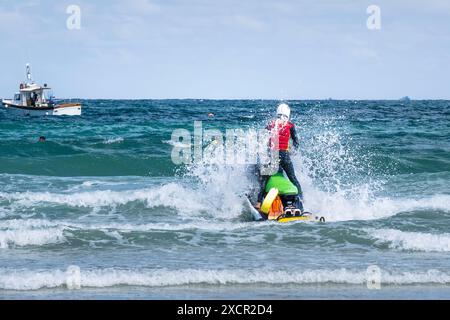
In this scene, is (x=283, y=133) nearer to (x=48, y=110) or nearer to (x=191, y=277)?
(x=191, y=277)

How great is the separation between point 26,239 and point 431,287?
615 cm

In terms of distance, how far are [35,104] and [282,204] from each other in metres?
39.1

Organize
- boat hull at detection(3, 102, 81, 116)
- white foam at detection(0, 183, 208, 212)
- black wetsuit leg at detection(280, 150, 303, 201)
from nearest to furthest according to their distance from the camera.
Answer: black wetsuit leg at detection(280, 150, 303, 201)
white foam at detection(0, 183, 208, 212)
boat hull at detection(3, 102, 81, 116)

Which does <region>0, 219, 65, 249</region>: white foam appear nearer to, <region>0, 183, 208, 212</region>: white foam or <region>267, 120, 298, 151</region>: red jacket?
<region>0, 183, 208, 212</region>: white foam

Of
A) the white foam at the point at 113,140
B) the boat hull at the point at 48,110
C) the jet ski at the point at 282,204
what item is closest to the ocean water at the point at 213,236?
the jet ski at the point at 282,204

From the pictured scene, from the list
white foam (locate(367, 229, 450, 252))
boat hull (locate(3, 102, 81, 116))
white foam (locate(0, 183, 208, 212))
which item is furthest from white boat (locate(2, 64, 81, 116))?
white foam (locate(367, 229, 450, 252))

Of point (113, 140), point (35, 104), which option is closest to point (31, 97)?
point (35, 104)

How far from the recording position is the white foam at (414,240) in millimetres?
10750

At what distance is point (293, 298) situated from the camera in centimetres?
805

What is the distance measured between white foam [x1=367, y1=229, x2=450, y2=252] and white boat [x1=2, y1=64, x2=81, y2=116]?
39.0m

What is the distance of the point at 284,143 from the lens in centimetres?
1302

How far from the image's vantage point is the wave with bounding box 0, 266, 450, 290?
852cm

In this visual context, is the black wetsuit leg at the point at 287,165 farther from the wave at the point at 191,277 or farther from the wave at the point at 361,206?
the wave at the point at 191,277
